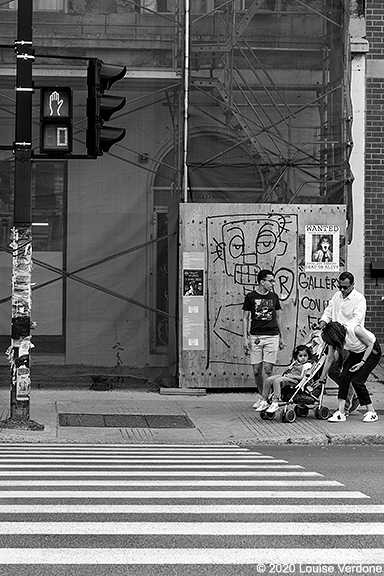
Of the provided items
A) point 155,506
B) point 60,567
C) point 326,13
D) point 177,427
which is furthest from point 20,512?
point 326,13

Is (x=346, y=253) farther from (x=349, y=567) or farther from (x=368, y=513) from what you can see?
(x=349, y=567)

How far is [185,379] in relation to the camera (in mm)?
13867

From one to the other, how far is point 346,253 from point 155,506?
815cm

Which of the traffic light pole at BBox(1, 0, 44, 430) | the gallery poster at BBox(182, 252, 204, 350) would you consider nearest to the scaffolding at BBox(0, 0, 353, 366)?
the gallery poster at BBox(182, 252, 204, 350)

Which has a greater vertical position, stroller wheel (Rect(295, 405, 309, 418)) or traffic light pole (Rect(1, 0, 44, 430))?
traffic light pole (Rect(1, 0, 44, 430))

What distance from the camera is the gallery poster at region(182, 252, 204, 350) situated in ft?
45.3

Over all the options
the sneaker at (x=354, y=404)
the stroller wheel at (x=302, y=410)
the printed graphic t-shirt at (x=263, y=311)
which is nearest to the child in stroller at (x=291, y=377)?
the stroller wheel at (x=302, y=410)

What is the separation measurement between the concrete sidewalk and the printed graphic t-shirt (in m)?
1.08

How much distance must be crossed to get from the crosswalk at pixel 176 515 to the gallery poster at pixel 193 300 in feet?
15.6

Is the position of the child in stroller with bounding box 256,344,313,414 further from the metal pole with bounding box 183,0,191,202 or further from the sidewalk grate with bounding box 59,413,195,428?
the metal pole with bounding box 183,0,191,202

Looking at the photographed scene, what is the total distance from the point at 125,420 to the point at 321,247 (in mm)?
4080

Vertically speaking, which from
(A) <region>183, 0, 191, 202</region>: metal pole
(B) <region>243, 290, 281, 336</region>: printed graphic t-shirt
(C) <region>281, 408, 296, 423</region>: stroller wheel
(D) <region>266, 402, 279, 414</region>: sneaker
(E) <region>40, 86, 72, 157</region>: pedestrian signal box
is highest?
(A) <region>183, 0, 191, 202</region>: metal pole

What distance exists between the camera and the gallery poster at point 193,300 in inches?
544

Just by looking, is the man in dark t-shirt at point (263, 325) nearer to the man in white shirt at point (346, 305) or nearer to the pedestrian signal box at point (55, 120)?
the man in white shirt at point (346, 305)
